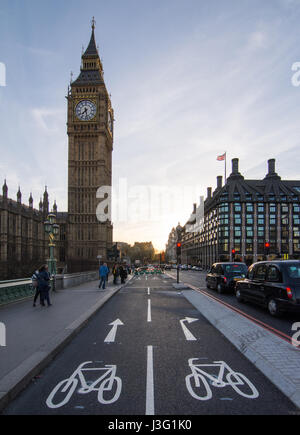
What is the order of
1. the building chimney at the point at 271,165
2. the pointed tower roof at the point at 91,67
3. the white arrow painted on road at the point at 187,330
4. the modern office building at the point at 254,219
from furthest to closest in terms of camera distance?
1. the building chimney at the point at 271,165
2. the modern office building at the point at 254,219
3. the pointed tower roof at the point at 91,67
4. the white arrow painted on road at the point at 187,330

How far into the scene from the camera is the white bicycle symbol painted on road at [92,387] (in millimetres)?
3451

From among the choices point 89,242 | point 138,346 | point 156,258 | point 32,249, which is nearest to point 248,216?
point 89,242

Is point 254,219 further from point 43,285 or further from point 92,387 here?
point 92,387

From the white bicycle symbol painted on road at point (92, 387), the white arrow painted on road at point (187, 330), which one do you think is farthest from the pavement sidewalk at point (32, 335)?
the white arrow painted on road at point (187, 330)

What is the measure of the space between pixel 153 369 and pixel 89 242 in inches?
2553

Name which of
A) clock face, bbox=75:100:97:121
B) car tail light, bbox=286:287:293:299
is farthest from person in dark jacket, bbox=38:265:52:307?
clock face, bbox=75:100:97:121

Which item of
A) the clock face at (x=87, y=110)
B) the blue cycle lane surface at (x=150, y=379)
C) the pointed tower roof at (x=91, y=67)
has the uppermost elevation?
the pointed tower roof at (x=91, y=67)

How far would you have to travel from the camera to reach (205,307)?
9562 millimetres

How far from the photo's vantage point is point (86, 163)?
68.6m

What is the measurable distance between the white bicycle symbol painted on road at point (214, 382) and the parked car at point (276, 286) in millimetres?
3861

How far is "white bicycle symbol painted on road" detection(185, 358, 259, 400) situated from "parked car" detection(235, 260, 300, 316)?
386cm

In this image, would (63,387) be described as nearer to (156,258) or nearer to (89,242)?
(89,242)

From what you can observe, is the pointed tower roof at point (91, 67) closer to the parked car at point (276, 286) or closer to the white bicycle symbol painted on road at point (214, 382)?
the parked car at point (276, 286)

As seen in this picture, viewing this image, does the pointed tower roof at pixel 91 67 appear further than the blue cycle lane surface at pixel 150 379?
Yes
